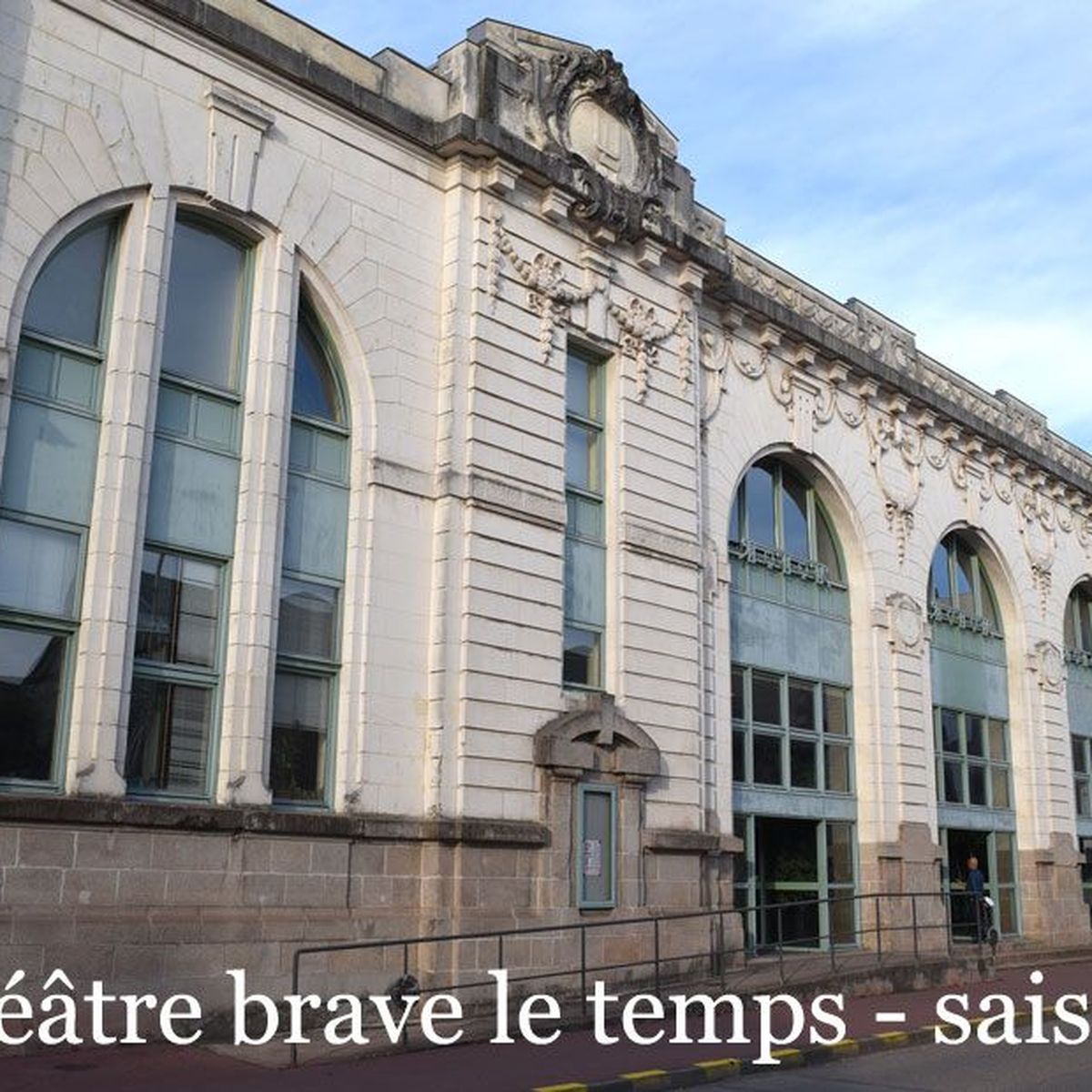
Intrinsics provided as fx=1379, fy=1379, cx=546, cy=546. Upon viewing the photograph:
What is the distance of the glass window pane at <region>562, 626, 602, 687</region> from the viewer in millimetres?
17922

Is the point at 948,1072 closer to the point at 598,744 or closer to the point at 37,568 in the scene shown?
the point at 598,744

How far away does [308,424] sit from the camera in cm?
1609

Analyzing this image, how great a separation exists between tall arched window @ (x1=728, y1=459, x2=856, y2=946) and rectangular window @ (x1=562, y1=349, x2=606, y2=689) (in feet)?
12.3

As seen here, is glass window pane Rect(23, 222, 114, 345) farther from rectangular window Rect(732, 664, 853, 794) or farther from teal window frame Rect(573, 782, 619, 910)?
rectangular window Rect(732, 664, 853, 794)

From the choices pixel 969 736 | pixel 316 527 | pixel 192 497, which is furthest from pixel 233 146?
pixel 969 736

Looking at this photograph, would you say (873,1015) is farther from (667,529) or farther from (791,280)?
(791,280)

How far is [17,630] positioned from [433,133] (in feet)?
27.5

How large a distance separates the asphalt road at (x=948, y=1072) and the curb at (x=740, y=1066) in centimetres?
10

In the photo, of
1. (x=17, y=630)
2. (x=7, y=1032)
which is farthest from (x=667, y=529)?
(x=7, y=1032)

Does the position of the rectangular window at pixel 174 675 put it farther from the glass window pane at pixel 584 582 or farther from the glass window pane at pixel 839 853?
the glass window pane at pixel 839 853

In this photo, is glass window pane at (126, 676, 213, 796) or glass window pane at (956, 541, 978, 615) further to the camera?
glass window pane at (956, 541, 978, 615)

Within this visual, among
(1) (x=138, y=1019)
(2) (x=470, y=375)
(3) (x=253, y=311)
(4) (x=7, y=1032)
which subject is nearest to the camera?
(4) (x=7, y=1032)

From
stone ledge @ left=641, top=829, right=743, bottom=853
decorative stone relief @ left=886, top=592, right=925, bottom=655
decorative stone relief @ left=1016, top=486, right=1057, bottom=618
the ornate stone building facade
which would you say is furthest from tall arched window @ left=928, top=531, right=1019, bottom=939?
stone ledge @ left=641, top=829, right=743, bottom=853

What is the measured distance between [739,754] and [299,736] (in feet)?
27.1
